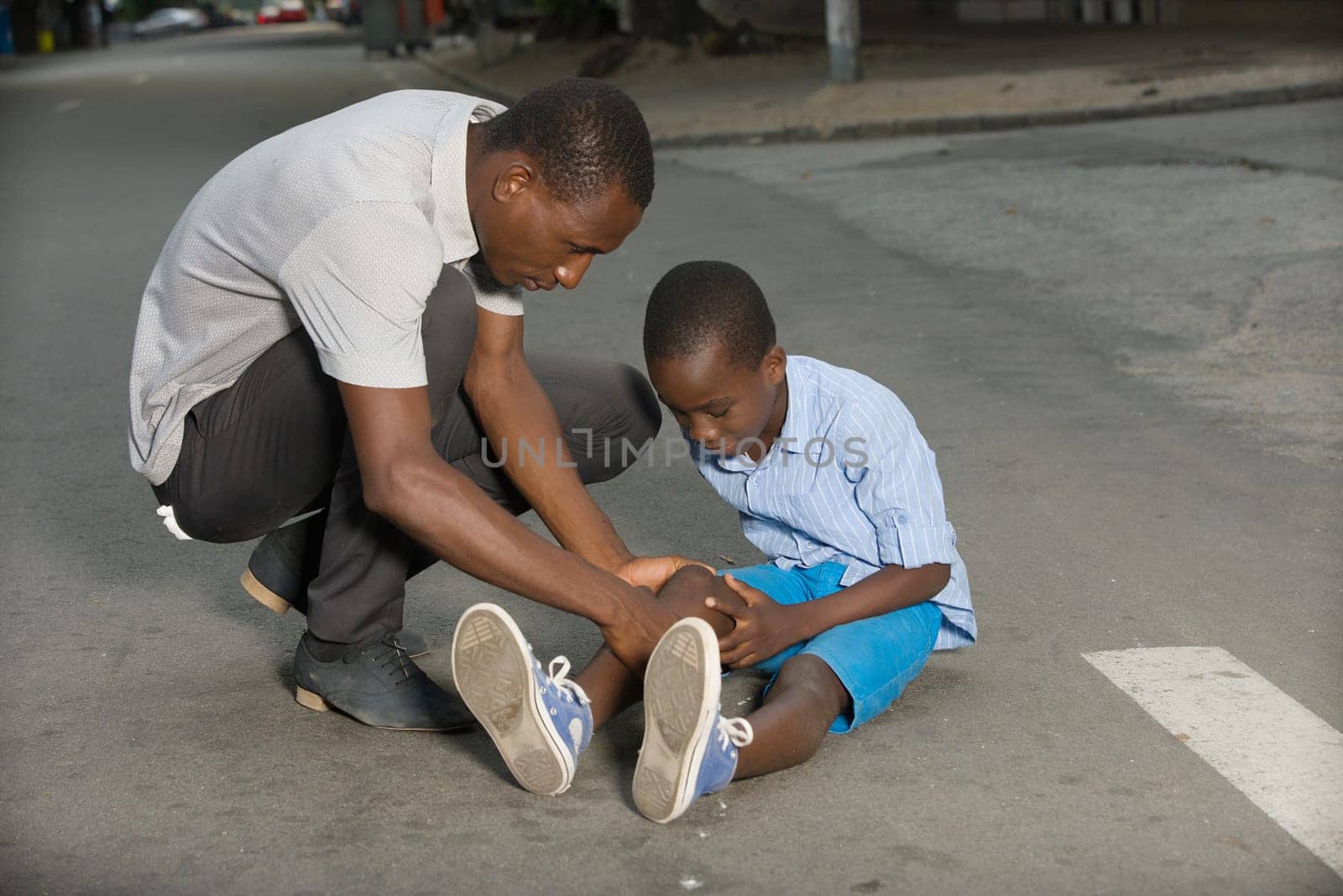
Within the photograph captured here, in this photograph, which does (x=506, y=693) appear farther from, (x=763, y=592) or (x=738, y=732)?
(x=763, y=592)

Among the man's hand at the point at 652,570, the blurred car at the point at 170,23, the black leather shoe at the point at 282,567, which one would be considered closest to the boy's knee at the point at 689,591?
the man's hand at the point at 652,570

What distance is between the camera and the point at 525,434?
325cm

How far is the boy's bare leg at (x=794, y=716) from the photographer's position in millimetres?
2699

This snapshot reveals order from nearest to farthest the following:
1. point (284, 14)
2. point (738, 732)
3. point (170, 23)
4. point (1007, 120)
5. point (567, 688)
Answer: point (738, 732), point (567, 688), point (1007, 120), point (170, 23), point (284, 14)

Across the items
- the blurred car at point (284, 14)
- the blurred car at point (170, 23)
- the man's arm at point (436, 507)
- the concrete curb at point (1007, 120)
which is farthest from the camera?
the blurred car at point (284, 14)

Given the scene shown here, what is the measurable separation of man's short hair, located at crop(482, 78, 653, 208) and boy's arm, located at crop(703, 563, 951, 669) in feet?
2.55

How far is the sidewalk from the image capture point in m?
12.9

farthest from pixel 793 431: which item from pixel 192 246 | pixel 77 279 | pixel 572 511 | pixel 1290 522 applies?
pixel 77 279

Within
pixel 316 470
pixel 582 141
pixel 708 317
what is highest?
pixel 582 141

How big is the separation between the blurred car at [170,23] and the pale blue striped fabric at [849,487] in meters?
67.8

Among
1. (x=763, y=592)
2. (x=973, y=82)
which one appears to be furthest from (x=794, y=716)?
(x=973, y=82)

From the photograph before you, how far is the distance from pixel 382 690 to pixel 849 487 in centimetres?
102

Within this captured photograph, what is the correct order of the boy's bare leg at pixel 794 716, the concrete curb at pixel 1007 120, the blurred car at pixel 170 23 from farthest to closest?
1. the blurred car at pixel 170 23
2. the concrete curb at pixel 1007 120
3. the boy's bare leg at pixel 794 716

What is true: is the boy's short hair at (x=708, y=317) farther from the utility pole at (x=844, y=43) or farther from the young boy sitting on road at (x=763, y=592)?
the utility pole at (x=844, y=43)
